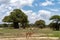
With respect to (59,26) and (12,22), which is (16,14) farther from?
(59,26)

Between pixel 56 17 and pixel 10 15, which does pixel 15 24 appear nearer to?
pixel 10 15

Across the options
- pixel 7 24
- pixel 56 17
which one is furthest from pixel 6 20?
pixel 56 17

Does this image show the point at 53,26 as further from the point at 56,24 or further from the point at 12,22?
the point at 12,22

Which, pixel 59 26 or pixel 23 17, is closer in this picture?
pixel 59 26

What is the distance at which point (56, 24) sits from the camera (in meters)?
70.9

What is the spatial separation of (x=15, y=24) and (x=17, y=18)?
7.06 ft

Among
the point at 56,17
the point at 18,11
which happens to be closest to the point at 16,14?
the point at 18,11

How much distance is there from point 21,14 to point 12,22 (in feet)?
14.7

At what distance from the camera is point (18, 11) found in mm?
79188

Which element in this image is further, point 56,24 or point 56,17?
point 56,17

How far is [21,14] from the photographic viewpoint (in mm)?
79312

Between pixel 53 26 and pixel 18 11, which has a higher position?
pixel 18 11

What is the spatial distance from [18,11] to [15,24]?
206 inches

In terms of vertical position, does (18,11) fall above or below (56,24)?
above
